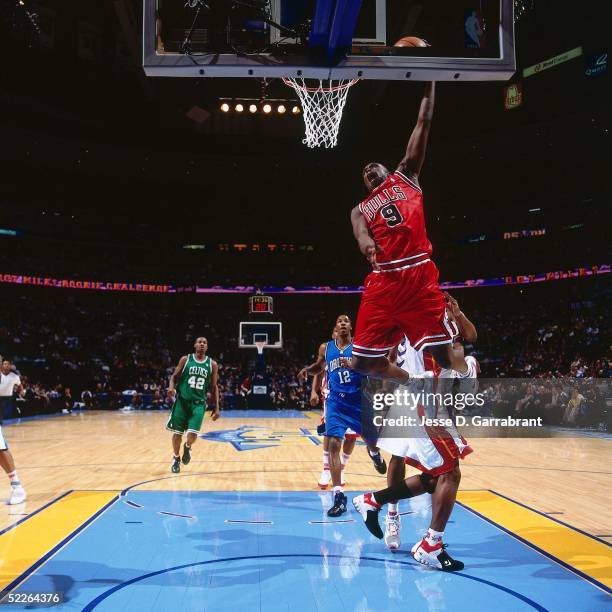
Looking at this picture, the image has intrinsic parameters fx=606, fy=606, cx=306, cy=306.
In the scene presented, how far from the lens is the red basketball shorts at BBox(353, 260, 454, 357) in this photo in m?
3.89

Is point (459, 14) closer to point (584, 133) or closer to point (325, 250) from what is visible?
point (584, 133)

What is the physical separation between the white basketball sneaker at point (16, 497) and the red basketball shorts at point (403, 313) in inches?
159

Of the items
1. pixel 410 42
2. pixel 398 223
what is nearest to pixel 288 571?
pixel 398 223

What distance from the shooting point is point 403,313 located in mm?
3926

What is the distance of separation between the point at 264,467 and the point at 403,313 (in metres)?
5.55

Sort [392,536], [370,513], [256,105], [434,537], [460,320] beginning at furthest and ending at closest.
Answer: [256,105] → [460,320] → [392,536] → [370,513] → [434,537]

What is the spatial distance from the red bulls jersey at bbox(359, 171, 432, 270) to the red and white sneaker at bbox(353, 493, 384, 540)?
173 centimetres

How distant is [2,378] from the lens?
12.2 m

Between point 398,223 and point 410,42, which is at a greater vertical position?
point 410,42

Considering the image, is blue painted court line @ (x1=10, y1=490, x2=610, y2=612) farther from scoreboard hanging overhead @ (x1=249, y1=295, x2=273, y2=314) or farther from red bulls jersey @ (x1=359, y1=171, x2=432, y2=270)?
scoreboard hanging overhead @ (x1=249, y1=295, x2=273, y2=314)

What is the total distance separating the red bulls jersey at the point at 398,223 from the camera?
3932 mm

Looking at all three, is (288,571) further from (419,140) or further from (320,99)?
(320,99)

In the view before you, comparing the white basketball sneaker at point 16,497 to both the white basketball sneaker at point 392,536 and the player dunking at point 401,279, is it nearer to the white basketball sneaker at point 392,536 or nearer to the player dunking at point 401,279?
the white basketball sneaker at point 392,536

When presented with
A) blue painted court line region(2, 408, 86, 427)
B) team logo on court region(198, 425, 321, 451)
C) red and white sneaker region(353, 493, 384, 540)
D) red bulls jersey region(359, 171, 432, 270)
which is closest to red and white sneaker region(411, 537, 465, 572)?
red and white sneaker region(353, 493, 384, 540)
